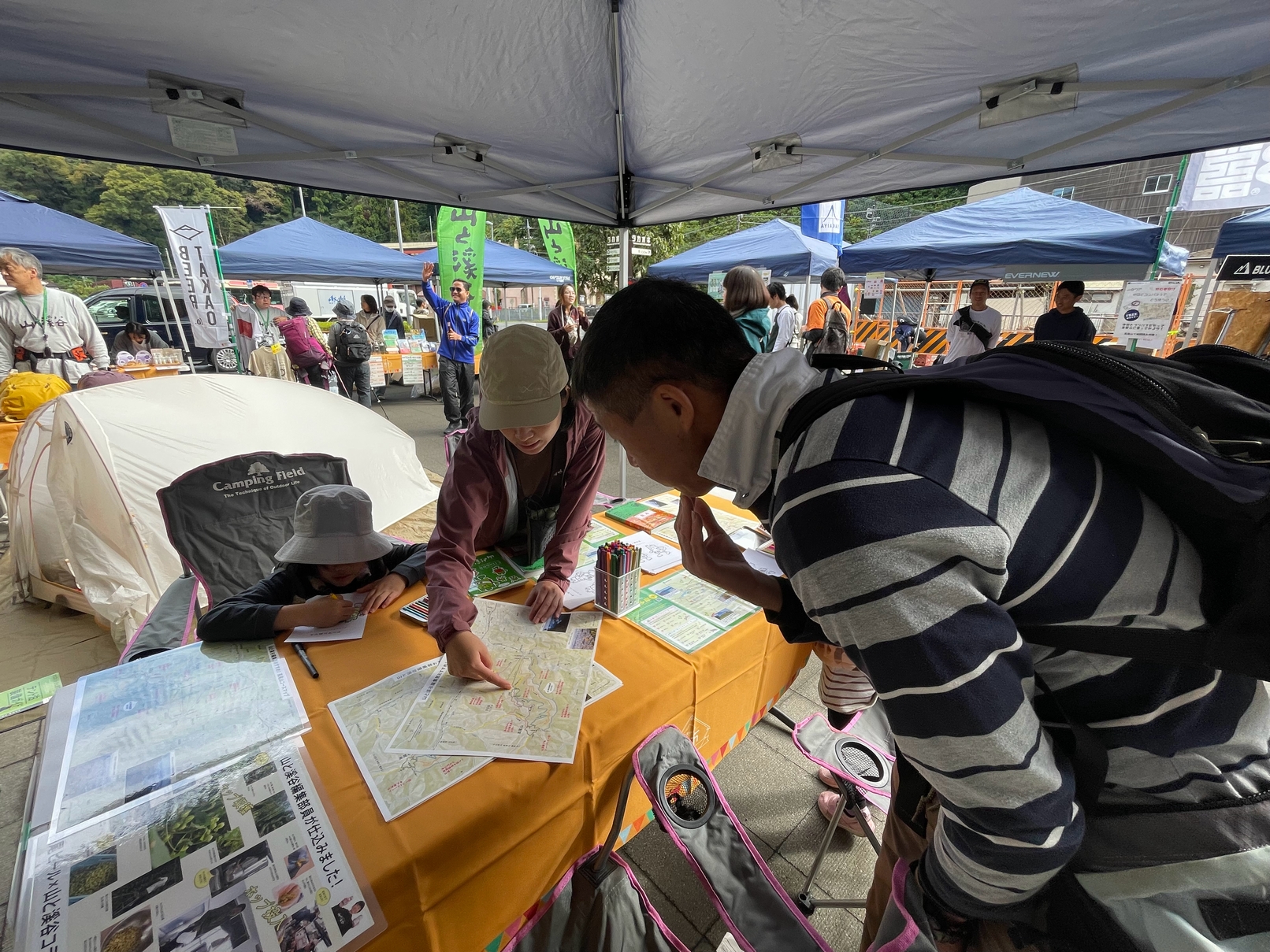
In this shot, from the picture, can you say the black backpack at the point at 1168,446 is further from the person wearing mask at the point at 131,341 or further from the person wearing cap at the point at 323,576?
the person wearing mask at the point at 131,341

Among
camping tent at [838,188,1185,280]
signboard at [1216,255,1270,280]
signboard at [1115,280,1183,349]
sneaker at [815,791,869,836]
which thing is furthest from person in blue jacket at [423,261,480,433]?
signboard at [1216,255,1270,280]

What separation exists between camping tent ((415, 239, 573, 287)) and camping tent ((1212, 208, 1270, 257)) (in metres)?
9.43

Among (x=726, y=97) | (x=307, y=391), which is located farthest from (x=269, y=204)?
(x=726, y=97)

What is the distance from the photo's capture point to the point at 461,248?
718cm

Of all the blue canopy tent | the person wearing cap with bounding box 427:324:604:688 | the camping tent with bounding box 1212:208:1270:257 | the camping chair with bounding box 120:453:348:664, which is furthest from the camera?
the blue canopy tent

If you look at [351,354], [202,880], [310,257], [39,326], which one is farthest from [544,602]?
[310,257]

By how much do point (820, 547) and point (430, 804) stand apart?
817 millimetres

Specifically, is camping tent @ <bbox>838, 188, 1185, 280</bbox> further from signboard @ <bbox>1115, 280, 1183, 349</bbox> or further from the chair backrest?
the chair backrest

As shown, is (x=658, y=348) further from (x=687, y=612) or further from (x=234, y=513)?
(x=234, y=513)

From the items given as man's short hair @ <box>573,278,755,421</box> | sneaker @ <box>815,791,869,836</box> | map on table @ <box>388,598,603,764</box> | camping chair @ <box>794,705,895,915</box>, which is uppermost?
man's short hair @ <box>573,278,755,421</box>

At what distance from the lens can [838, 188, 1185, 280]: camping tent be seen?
16.8 feet

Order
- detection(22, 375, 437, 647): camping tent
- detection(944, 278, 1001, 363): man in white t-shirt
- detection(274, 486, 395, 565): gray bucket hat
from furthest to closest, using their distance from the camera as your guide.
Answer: detection(944, 278, 1001, 363): man in white t-shirt < detection(22, 375, 437, 647): camping tent < detection(274, 486, 395, 565): gray bucket hat

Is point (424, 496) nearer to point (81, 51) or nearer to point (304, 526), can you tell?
point (304, 526)

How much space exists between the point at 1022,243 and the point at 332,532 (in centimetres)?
695
